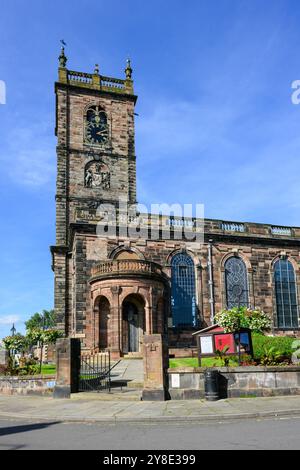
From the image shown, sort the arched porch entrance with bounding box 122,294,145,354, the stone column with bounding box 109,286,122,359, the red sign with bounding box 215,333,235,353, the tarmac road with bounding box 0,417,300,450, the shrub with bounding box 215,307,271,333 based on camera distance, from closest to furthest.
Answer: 1. the tarmac road with bounding box 0,417,300,450
2. the red sign with bounding box 215,333,235,353
3. the shrub with bounding box 215,307,271,333
4. the stone column with bounding box 109,286,122,359
5. the arched porch entrance with bounding box 122,294,145,354

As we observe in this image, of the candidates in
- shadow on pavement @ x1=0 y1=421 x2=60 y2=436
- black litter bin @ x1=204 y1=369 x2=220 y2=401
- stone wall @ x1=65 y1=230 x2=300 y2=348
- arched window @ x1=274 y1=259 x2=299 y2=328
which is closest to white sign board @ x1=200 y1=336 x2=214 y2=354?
black litter bin @ x1=204 y1=369 x2=220 y2=401

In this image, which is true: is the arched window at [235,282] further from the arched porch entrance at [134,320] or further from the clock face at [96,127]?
the clock face at [96,127]

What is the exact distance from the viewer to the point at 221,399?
14.7m

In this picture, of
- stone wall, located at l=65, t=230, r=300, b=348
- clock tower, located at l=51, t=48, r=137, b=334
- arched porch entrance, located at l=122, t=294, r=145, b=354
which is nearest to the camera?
arched porch entrance, located at l=122, t=294, r=145, b=354

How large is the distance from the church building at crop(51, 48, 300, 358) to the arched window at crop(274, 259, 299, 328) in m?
0.08

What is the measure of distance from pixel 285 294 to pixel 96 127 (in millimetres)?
21597

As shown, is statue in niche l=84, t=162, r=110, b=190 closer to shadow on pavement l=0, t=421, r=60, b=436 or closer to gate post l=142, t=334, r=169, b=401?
gate post l=142, t=334, r=169, b=401

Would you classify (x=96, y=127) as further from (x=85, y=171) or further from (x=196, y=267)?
(x=196, y=267)

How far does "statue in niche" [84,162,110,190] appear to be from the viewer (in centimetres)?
3916

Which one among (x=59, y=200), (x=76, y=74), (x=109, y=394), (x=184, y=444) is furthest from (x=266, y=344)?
(x=76, y=74)

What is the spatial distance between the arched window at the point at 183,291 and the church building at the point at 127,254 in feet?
0.24

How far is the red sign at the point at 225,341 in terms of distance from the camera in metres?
16.7

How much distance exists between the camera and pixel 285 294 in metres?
35.9

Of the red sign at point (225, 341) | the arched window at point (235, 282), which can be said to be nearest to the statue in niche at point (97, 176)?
the arched window at point (235, 282)
